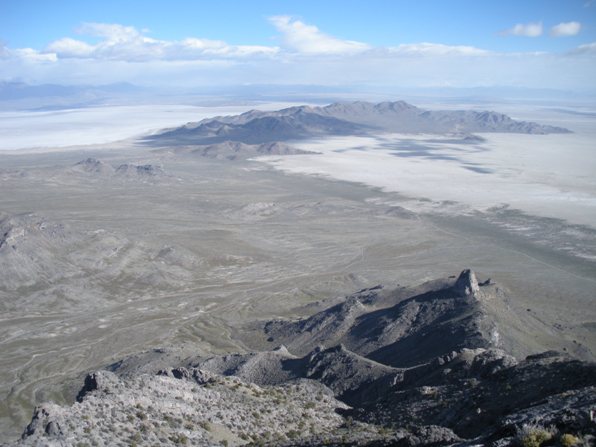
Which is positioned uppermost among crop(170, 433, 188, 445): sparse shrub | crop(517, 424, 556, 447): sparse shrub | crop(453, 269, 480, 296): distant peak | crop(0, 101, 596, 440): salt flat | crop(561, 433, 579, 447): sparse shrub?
crop(561, 433, 579, 447): sparse shrub

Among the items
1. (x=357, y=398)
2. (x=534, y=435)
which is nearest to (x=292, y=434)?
(x=357, y=398)

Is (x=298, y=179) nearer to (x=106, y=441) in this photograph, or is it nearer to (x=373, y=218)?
(x=373, y=218)

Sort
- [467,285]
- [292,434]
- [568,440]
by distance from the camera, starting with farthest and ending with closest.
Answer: [467,285], [292,434], [568,440]

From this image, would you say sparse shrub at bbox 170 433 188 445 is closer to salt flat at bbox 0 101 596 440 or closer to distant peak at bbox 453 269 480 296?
salt flat at bbox 0 101 596 440

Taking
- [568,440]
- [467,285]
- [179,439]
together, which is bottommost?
[467,285]

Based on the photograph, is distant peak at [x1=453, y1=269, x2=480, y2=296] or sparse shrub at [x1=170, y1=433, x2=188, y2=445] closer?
sparse shrub at [x1=170, y1=433, x2=188, y2=445]

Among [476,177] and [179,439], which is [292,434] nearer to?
[179,439]

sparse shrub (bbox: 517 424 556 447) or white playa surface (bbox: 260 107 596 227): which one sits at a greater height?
sparse shrub (bbox: 517 424 556 447)

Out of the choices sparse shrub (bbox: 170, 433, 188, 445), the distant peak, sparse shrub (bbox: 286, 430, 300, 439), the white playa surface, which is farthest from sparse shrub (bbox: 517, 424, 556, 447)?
the white playa surface

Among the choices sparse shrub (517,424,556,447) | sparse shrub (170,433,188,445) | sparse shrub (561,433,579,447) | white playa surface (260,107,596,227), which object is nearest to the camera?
sparse shrub (561,433,579,447)
